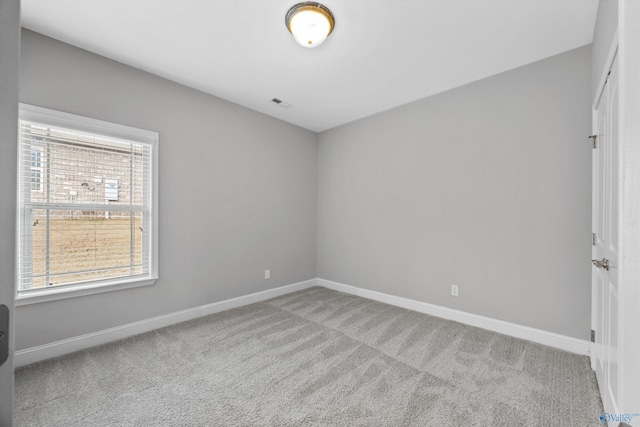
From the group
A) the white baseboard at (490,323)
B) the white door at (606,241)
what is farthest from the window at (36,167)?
the white door at (606,241)

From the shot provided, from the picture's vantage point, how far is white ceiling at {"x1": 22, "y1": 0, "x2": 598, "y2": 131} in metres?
1.99

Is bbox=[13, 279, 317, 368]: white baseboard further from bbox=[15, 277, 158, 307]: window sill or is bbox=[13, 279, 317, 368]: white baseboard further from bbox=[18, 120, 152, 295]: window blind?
bbox=[18, 120, 152, 295]: window blind

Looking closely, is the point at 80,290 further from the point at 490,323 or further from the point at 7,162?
the point at 490,323

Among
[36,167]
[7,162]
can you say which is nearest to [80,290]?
[36,167]

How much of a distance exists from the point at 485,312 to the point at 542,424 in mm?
1388

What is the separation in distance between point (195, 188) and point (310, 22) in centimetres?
215

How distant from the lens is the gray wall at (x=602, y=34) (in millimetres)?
1594

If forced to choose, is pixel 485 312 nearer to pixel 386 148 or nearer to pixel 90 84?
pixel 386 148

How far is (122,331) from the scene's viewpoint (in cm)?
268

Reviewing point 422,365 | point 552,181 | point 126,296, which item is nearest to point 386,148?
point 552,181

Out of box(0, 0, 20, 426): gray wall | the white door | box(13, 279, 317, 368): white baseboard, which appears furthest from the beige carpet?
box(0, 0, 20, 426): gray wall

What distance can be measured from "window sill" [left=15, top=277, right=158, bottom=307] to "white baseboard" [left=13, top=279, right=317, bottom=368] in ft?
1.22

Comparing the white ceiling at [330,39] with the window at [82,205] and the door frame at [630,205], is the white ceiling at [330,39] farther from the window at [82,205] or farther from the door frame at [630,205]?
the door frame at [630,205]

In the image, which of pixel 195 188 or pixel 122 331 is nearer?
pixel 122 331
